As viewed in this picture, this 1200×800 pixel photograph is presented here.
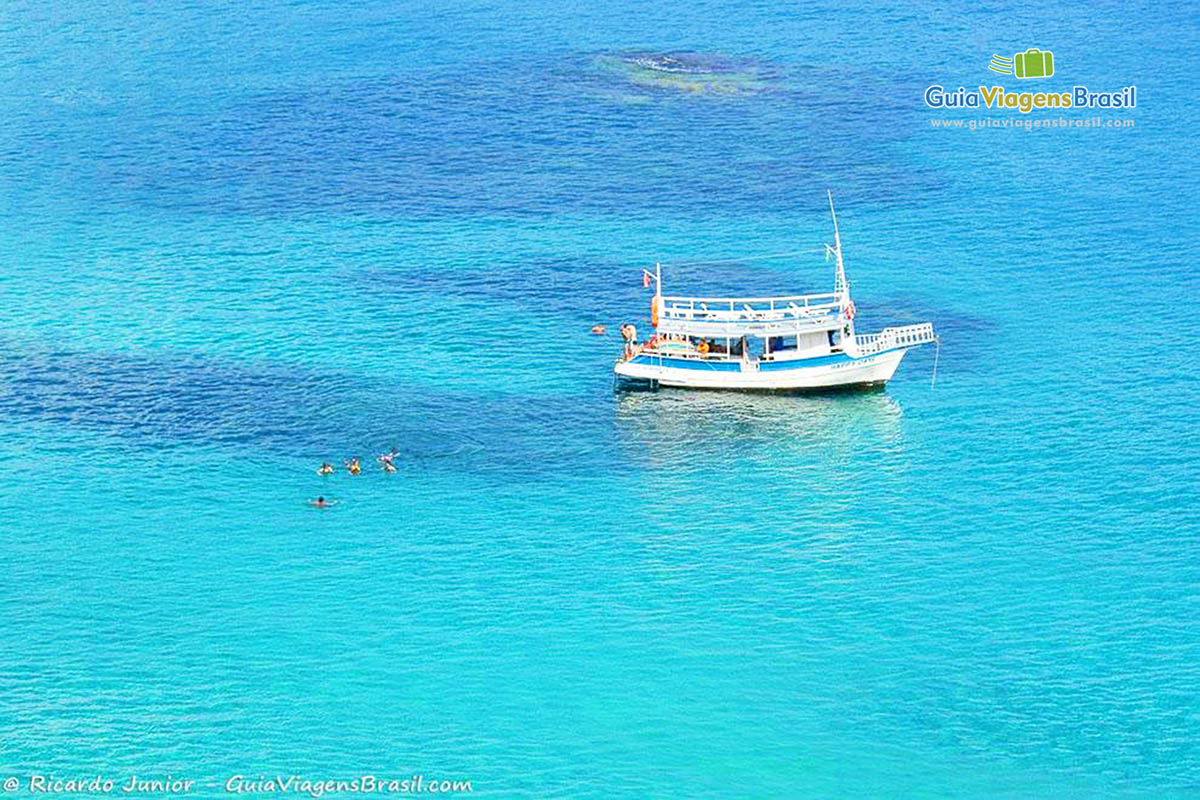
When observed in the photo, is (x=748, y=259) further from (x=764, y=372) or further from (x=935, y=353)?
(x=764, y=372)

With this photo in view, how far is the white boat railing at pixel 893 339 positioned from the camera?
143m

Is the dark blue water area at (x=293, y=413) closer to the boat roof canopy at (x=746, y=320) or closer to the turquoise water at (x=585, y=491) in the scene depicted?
the turquoise water at (x=585, y=491)

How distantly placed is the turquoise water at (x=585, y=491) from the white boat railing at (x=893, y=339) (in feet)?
12.8

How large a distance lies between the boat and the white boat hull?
8 cm

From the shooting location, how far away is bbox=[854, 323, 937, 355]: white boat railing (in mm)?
143000

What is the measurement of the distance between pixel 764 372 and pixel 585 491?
21.4 m

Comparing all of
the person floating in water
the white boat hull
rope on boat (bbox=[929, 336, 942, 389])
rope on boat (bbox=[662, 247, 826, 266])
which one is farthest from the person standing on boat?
rope on boat (bbox=[929, 336, 942, 389])

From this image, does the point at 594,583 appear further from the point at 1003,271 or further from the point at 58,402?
the point at 1003,271

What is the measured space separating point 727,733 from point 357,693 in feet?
71.3

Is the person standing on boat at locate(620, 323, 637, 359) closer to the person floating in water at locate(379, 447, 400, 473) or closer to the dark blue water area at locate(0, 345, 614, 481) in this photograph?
the dark blue water area at locate(0, 345, 614, 481)

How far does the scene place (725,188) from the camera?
189 meters

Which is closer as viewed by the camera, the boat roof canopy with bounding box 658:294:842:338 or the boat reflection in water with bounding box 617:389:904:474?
the boat reflection in water with bounding box 617:389:904:474

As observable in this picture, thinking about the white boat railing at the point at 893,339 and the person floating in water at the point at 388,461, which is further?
the white boat railing at the point at 893,339

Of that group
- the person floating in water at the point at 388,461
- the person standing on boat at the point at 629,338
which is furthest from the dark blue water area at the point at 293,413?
the person standing on boat at the point at 629,338
